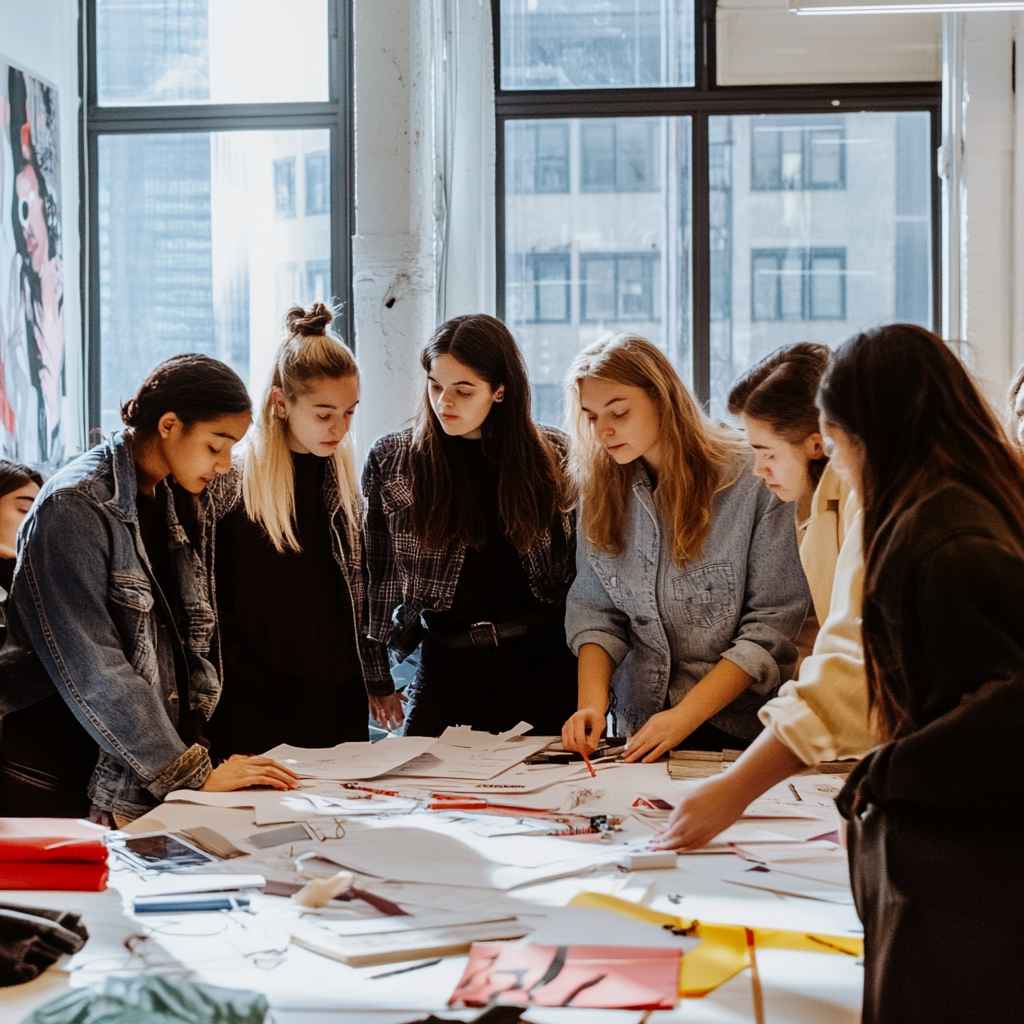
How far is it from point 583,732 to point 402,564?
0.58 meters

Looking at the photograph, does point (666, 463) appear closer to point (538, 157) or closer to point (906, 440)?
point (906, 440)

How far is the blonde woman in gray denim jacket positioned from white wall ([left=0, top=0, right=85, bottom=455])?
9.28 ft

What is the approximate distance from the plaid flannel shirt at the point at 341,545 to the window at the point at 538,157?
247 cm

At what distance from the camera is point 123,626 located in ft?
6.20

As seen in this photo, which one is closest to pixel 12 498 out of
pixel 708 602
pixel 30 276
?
pixel 30 276

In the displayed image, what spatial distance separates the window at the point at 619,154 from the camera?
452 centimetres

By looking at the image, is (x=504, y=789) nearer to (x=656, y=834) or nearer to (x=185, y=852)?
(x=656, y=834)

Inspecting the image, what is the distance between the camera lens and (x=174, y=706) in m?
2.01

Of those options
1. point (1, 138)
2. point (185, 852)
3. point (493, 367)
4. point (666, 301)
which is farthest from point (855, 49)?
point (185, 852)

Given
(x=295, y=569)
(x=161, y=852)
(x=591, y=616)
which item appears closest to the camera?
(x=161, y=852)

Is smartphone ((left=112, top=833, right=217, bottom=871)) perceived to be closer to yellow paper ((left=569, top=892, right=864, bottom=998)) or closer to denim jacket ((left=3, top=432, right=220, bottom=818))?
denim jacket ((left=3, top=432, right=220, bottom=818))

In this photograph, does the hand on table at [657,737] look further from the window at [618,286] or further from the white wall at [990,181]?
the window at [618,286]

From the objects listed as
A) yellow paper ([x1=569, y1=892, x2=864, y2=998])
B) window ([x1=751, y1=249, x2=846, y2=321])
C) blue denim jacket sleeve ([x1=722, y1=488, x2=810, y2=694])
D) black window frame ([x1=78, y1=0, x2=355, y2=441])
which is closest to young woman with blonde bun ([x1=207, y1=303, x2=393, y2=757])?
blue denim jacket sleeve ([x1=722, y1=488, x2=810, y2=694])

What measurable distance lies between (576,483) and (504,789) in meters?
0.78
